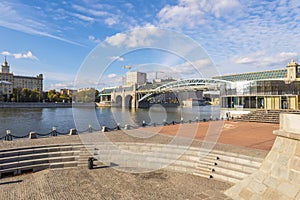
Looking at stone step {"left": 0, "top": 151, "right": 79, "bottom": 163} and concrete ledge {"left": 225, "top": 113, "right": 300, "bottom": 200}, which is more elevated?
concrete ledge {"left": 225, "top": 113, "right": 300, "bottom": 200}

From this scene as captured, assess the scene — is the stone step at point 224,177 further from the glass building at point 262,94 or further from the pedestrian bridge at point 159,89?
the pedestrian bridge at point 159,89

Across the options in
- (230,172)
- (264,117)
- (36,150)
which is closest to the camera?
(230,172)

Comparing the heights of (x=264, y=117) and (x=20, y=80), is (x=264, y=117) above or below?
below

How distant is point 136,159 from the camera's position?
10.4 metres

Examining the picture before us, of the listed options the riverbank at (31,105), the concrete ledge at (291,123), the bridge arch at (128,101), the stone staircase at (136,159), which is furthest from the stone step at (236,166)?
the riverbank at (31,105)

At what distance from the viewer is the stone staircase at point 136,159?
877 centimetres

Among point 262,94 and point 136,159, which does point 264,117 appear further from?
point 136,159

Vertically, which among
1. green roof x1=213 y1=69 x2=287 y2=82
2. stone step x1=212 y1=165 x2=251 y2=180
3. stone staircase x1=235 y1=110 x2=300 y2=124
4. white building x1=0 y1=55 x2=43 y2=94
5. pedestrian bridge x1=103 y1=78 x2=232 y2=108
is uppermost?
white building x1=0 y1=55 x2=43 y2=94

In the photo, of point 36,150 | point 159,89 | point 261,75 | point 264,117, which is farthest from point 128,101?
point 36,150

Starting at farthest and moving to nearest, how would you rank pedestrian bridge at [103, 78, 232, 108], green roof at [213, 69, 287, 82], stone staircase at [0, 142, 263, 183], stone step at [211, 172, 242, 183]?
pedestrian bridge at [103, 78, 232, 108], green roof at [213, 69, 287, 82], stone staircase at [0, 142, 263, 183], stone step at [211, 172, 242, 183]

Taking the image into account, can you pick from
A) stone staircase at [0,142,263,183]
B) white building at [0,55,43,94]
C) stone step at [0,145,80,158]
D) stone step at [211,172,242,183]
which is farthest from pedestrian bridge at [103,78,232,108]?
white building at [0,55,43,94]

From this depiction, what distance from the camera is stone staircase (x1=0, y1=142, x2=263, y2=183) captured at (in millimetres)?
8766

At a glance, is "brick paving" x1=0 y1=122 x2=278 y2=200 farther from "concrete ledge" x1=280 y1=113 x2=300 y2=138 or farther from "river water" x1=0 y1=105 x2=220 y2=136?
"river water" x1=0 y1=105 x2=220 y2=136

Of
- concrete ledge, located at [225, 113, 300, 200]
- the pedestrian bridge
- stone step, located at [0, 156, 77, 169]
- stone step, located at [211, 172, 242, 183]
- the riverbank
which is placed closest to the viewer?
concrete ledge, located at [225, 113, 300, 200]
